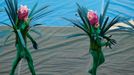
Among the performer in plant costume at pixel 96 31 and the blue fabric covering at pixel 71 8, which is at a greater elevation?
the blue fabric covering at pixel 71 8

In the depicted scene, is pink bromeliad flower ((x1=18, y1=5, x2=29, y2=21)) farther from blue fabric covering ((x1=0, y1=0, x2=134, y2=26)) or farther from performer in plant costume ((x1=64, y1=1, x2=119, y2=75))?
blue fabric covering ((x1=0, y1=0, x2=134, y2=26))

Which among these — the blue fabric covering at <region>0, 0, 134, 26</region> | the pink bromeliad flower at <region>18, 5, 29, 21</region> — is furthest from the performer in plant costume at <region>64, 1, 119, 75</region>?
the blue fabric covering at <region>0, 0, 134, 26</region>

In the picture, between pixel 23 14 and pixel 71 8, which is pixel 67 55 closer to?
pixel 71 8

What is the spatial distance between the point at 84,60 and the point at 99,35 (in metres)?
0.55

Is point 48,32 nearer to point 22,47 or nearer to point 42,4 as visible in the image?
point 42,4

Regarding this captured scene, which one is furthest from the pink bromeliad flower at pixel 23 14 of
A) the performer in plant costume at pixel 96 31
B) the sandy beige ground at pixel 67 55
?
the sandy beige ground at pixel 67 55

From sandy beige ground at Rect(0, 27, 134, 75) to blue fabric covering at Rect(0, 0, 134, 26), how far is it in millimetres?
70

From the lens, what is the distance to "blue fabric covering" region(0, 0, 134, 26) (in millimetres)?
2449

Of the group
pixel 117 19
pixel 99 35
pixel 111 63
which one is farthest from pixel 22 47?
pixel 111 63

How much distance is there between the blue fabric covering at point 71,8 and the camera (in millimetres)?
2449

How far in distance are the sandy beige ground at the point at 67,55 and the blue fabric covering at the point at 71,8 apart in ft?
0.23

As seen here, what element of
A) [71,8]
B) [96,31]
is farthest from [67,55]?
[96,31]

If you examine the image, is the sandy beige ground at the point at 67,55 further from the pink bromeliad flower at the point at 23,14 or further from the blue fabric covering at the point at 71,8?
the pink bromeliad flower at the point at 23,14

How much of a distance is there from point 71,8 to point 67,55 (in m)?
0.38
